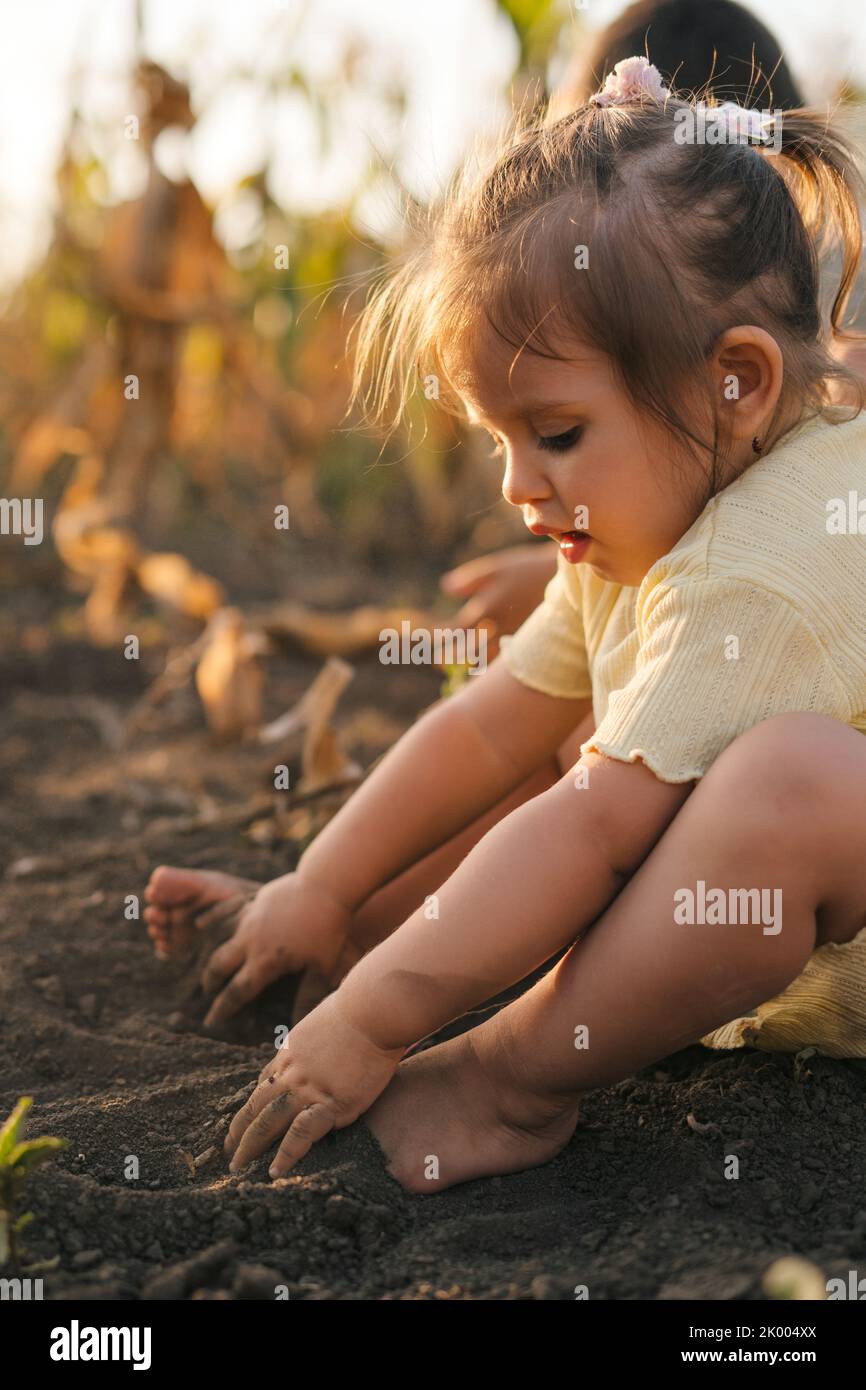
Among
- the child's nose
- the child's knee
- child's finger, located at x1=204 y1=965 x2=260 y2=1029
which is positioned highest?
the child's nose

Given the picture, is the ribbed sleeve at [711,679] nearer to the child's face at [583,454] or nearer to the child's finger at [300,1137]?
the child's face at [583,454]

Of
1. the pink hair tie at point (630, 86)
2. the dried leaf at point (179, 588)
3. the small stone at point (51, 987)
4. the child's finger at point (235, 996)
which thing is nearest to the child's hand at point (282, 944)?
the child's finger at point (235, 996)

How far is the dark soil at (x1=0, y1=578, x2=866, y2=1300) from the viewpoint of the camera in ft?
3.33

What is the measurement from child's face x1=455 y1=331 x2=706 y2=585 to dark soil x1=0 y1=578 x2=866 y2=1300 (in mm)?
532

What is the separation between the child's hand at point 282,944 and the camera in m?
1.52

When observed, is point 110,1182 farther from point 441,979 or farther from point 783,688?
point 783,688

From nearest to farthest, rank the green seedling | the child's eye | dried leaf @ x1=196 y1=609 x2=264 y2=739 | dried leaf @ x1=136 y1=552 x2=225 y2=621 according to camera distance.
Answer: the green seedling
the child's eye
dried leaf @ x1=196 y1=609 x2=264 y2=739
dried leaf @ x1=136 y1=552 x2=225 y2=621

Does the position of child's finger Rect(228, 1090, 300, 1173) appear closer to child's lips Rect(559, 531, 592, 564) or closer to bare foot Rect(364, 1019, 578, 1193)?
bare foot Rect(364, 1019, 578, 1193)

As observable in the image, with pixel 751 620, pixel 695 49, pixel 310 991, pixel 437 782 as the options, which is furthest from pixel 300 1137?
pixel 695 49

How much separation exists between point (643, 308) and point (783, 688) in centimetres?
35

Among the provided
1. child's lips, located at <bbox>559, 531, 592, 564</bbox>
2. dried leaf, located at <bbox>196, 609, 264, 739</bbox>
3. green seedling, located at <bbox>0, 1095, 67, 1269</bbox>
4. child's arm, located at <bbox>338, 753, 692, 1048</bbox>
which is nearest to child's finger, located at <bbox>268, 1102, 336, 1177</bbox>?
child's arm, located at <bbox>338, 753, 692, 1048</bbox>

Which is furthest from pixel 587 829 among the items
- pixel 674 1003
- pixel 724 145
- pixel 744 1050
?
pixel 724 145

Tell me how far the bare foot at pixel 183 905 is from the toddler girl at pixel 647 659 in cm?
43
